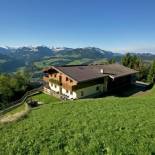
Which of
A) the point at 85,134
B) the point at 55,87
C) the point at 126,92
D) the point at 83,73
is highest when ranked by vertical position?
the point at 83,73

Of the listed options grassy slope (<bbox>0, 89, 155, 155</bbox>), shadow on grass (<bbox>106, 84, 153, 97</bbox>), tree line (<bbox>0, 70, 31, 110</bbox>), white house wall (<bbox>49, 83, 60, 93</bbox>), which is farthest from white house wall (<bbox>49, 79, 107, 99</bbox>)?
grassy slope (<bbox>0, 89, 155, 155</bbox>)

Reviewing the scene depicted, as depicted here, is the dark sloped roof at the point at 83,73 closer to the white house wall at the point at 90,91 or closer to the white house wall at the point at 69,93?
the white house wall at the point at 90,91

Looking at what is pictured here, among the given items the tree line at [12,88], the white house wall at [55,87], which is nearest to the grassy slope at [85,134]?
the white house wall at [55,87]

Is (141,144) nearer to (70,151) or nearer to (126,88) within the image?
(70,151)

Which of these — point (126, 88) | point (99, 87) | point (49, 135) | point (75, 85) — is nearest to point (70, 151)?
point (49, 135)

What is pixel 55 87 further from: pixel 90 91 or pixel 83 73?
pixel 90 91

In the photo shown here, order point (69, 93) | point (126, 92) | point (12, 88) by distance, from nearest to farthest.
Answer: point (69, 93)
point (126, 92)
point (12, 88)

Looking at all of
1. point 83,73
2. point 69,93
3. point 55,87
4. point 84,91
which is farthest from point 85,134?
point 55,87

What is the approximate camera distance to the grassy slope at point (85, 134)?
12.8m

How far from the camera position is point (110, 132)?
1542 centimetres

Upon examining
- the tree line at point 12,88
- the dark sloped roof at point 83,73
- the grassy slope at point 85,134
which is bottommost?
the tree line at point 12,88

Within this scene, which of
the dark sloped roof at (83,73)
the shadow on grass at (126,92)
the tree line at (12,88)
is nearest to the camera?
the dark sloped roof at (83,73)

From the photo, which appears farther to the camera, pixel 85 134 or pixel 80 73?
pixel 80 73

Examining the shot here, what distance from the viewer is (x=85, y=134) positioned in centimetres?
1527
